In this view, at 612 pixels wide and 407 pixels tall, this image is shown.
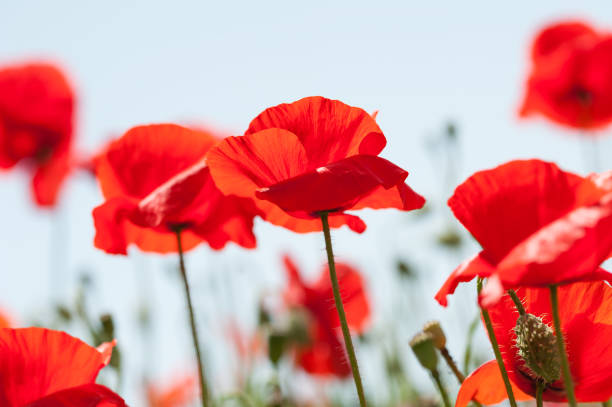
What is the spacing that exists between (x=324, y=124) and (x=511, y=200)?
30cm

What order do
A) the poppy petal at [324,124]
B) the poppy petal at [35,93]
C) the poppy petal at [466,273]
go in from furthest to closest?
the poppy petal at [35,93]
the poppy petal at [324,124]
the poppy petal at [466,273]

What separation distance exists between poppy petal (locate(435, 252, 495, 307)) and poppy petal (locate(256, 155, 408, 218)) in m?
0.16

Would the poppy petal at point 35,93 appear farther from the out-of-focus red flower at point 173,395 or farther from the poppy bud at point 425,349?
the poppy bud at point 425,349

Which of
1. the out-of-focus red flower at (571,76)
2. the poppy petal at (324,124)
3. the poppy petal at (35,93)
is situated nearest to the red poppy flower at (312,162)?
the poppy petal at (324,124)

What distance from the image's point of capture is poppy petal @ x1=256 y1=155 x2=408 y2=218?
0.95m

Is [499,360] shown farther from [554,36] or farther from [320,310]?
[554,36]

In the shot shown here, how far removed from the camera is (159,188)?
125 centimetres

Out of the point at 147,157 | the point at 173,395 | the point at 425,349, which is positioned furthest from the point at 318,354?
Result: the point at 425,349

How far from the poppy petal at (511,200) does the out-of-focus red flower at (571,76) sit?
→ 2.57 m

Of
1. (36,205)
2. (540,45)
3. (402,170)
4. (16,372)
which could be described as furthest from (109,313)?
(540,45)

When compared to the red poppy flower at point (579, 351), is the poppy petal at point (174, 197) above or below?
above

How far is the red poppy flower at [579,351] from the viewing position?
961 mm

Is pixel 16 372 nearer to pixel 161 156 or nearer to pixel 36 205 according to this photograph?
pixel 161 156

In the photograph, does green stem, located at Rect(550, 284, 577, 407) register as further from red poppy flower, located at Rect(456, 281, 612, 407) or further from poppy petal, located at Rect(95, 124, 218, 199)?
poppy petal, located at Rect(95, 124, 218, 199)
